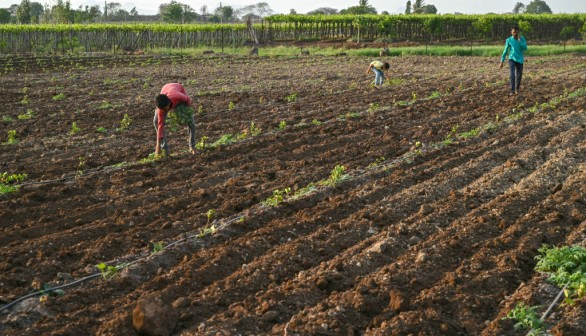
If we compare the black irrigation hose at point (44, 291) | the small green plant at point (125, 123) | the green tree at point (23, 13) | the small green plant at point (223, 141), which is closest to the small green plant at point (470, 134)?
the small green plant at point (223, 141)

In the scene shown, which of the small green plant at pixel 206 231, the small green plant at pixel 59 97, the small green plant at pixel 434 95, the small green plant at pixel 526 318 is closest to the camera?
the small green plant at pixel 526 318

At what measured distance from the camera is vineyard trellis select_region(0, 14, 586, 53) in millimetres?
45938

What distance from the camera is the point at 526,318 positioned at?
18.3 ft

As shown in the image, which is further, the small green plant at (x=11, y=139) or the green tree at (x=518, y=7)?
the green tree at (x=518, y=7)

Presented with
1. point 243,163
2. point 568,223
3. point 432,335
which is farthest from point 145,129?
point 432,335

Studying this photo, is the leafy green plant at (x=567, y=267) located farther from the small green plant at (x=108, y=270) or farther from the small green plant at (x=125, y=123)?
the small green plant at (x=125, y=123)

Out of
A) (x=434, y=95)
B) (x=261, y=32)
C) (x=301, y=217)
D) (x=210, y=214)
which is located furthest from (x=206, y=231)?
(x=261, y=32)

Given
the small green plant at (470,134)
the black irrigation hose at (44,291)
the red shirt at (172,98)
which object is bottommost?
the black irrigation hose at (44,291)

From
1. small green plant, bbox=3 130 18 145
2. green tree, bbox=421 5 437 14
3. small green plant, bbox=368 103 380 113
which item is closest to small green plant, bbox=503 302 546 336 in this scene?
small green plant, bbox=3 130 18 145

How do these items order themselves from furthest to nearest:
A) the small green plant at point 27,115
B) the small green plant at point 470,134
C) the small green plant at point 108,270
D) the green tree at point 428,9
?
the green tree at point 428,9 → the small green plant at point 27,115 → the small green plant at point 470,134 → the small green plant at point 108,270

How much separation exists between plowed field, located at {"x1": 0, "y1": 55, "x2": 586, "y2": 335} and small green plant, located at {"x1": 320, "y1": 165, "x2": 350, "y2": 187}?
56mm

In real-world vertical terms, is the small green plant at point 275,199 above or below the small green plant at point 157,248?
above

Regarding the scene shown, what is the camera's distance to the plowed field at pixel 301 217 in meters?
5.84

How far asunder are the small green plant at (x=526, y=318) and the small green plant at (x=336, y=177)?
3.89 m
